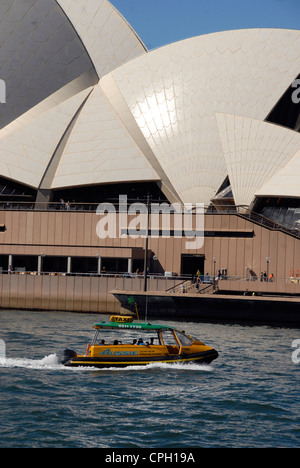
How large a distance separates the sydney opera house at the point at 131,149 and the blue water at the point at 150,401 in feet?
49.9

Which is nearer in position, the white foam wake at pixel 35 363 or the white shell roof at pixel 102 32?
the white foam wake at pixel 35 363

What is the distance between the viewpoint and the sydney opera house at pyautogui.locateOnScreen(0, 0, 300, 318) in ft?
141

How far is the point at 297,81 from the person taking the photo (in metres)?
48.3

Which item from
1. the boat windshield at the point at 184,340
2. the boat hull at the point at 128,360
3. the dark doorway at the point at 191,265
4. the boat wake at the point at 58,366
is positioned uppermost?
the dark doorway at the point at 191,265

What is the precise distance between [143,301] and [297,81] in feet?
63.9

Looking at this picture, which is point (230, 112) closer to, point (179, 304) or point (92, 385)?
point (179, 304)

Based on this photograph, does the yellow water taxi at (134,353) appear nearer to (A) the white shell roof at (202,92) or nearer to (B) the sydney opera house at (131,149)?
(B) the sydney opera house at (131,149)

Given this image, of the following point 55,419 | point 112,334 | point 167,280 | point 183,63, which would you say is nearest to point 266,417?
point 55,419

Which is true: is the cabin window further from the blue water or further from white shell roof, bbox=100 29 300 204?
white shell roof, bbox=100 29 300 204

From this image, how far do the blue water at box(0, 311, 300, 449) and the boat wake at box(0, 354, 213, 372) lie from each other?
3 centimetres

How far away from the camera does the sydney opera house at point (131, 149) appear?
1688 inches

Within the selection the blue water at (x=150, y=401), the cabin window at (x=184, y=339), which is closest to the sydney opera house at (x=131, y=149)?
the blue water at (x=150, y=401)

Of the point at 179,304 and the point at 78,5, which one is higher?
the point at 78,5

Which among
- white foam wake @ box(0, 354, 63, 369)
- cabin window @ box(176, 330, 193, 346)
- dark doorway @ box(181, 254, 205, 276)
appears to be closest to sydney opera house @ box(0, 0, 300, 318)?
dark doorway @ box(181, 254, 205, 276)
